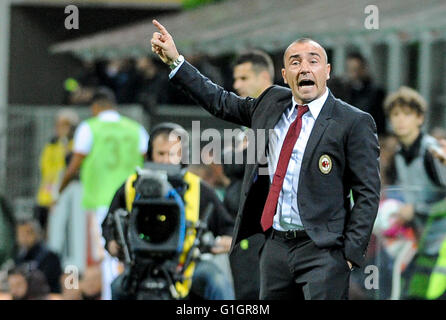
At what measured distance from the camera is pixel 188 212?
977cm

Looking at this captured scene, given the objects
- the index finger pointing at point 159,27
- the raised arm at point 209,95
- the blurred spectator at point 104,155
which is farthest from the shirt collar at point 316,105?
the blurred spectator at point 104,155

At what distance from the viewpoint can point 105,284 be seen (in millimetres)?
12578

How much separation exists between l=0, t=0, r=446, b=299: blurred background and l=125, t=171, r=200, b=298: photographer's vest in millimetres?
1762

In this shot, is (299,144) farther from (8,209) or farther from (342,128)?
(8,209)

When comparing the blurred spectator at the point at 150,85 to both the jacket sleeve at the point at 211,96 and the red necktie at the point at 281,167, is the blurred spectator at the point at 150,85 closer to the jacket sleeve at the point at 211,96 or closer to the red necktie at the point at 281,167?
the jacket sleeve at the point at 211,96

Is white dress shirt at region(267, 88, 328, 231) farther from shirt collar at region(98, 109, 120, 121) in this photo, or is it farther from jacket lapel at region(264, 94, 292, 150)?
shirt collar at region(98, 109, 120, 121)

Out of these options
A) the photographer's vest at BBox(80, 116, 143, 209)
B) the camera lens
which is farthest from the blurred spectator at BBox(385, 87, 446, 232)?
the photographer's vest at BBox(80, 116, 143, 209)

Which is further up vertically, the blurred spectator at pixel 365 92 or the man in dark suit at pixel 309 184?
the blurred spectator at pixel 365 92

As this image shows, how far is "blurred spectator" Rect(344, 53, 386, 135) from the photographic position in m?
13.9

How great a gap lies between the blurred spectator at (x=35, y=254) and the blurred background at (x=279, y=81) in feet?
1.13

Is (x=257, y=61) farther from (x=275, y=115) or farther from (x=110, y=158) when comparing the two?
(x=110, y=158)

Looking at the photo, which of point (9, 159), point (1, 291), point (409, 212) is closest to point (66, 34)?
point (9, 159)

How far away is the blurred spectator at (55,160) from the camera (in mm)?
16672

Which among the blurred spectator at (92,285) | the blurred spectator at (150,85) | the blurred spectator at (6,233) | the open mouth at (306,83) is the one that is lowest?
the blurred spectator at (92,285)
